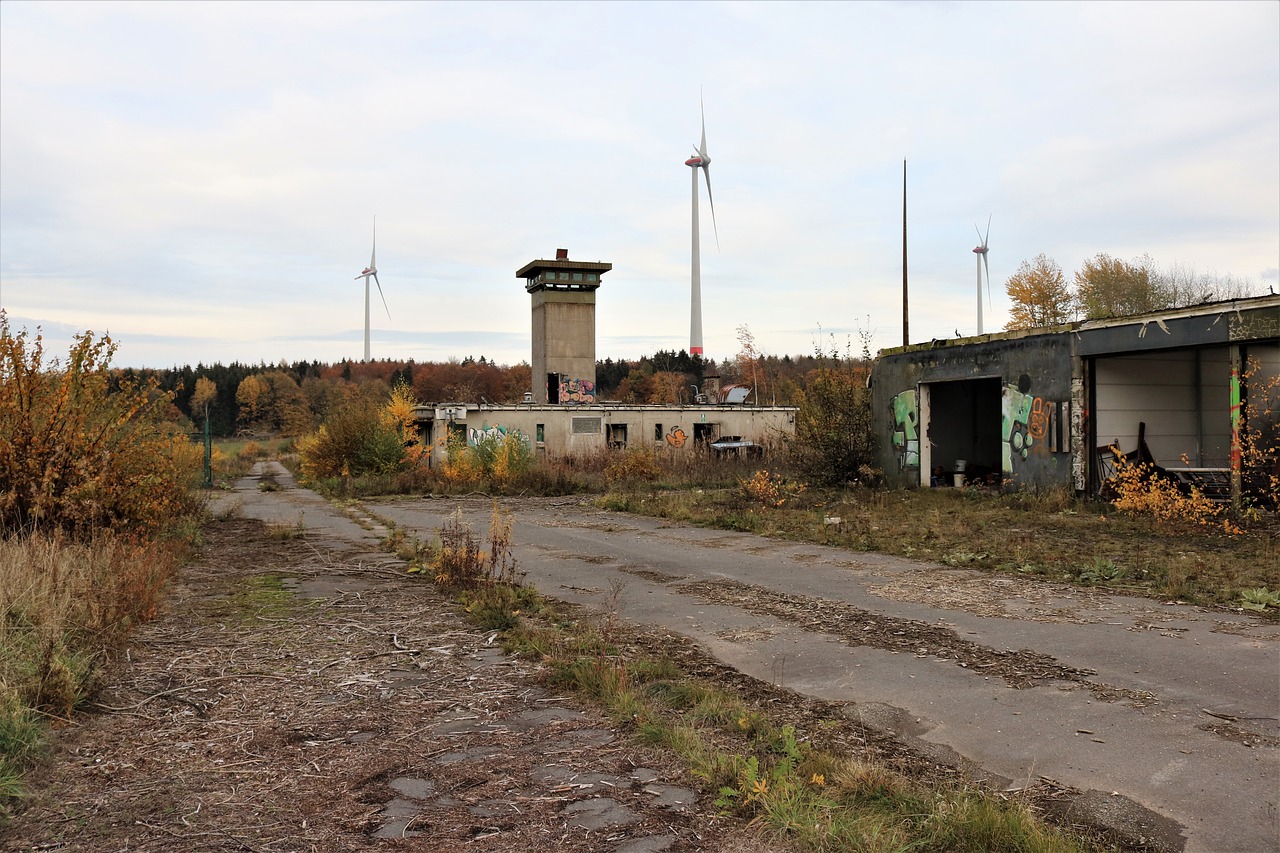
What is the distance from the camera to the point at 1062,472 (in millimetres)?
16906

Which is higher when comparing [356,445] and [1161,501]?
[356,445]

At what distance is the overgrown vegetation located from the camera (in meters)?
5.09

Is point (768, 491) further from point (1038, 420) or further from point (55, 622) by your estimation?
point (55, 622)

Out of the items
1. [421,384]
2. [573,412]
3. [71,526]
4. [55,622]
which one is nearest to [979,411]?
[573,412]

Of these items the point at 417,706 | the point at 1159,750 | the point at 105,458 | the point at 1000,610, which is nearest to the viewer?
the point at 1159,750

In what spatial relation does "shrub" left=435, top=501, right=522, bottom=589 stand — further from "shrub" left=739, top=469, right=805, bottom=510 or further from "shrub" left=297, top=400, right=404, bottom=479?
"shrub" left=297, top=400, right=404, bottom=479

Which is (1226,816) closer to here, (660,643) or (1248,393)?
(660,643)

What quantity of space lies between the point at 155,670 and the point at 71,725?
116 cm

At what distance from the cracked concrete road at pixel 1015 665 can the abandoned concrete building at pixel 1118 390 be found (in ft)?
23.8

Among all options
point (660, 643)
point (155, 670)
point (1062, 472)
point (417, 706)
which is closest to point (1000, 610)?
point (660, 643)

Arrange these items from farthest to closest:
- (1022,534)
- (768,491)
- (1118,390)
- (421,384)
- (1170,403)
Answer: (421,384) < (768,491) < (1170,403) < (1118,390) < (1022,534)

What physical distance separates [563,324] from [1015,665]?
33.4 m

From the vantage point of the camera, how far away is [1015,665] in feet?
21.0

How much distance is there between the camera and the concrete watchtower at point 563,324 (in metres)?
38.3
